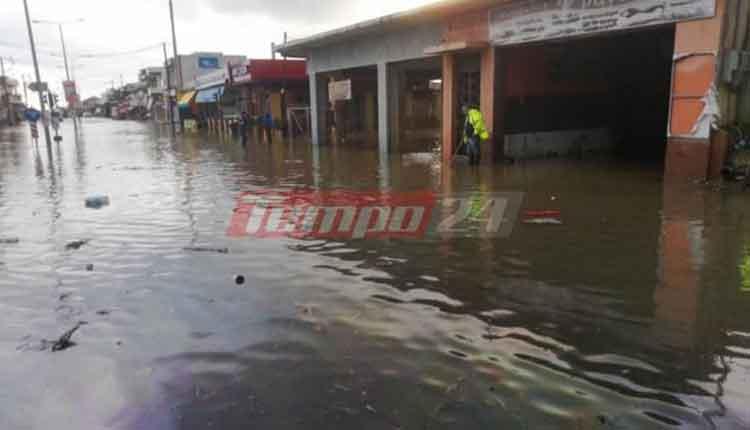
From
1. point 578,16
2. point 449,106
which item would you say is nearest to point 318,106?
point 449,106

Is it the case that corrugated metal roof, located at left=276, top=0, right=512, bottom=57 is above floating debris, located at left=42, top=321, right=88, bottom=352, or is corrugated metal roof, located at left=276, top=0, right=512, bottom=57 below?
above

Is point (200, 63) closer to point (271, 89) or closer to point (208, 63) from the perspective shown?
point (208, 63)

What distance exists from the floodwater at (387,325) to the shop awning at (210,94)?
36758 millimetres

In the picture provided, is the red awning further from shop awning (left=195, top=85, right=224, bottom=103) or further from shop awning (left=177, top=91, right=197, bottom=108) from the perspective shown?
shop awning (left=177, top=91, right=197, bottom=108)

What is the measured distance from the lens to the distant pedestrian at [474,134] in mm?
16297

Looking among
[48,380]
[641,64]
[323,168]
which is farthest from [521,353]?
[641,64]

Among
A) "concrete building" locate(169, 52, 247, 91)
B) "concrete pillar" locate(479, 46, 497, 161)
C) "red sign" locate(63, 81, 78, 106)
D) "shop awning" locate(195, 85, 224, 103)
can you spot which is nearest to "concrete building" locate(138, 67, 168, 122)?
"concrete building" locate(169, 52, 247, 91)

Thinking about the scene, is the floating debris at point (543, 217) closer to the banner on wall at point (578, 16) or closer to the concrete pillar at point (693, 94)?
the concrete pillar at point (693, 94)

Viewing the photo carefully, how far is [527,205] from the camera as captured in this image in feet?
33.6

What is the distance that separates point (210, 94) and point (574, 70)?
1413 inches

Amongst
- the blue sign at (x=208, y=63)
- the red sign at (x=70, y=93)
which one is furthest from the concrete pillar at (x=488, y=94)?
the blue sign at (x=208, y=63)

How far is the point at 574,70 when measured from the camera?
18.4 meters

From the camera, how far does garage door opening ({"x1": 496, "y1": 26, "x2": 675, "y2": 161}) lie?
1752 centimetres

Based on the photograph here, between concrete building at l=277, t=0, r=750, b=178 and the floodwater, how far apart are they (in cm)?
233
